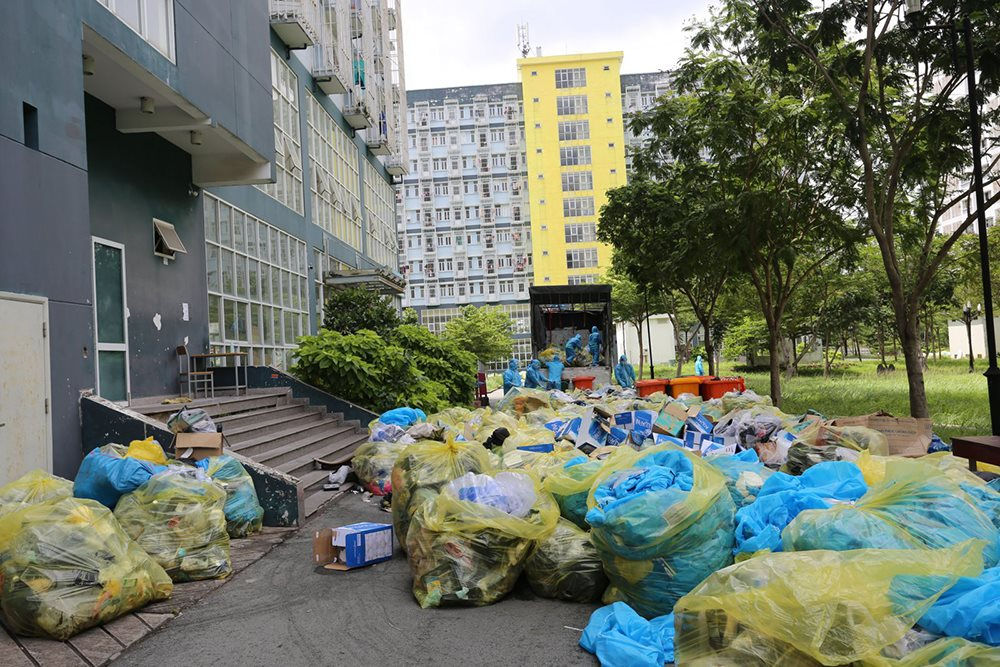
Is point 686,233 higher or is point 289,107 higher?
point 289,107

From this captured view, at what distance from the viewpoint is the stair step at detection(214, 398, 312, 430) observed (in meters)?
8.85

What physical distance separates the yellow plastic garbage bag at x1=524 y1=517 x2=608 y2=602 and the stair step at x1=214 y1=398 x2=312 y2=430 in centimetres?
473

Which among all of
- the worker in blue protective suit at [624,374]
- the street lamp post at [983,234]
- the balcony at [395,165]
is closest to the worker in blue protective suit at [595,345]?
the worker in blue protective suit at [624,374]

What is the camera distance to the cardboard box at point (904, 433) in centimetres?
576

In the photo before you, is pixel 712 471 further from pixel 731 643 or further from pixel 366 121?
pixel 366 121

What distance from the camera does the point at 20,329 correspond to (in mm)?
5812

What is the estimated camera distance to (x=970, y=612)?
7.79 feet

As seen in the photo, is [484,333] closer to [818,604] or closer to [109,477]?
[109,477]

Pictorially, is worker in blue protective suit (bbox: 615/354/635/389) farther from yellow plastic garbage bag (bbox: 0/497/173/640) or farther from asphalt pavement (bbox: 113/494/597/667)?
yellow plastic garbage bag (bbox: 0/497/173/640)

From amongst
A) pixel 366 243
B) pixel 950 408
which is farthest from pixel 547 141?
pixel 950 408

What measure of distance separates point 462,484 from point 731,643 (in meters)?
2.15

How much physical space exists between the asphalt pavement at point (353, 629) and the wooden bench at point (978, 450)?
3018mm

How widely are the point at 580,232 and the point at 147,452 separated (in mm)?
56684

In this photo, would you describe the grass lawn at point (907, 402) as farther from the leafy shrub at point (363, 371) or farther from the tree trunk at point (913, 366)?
the leafy shrub at point (363, 371)
